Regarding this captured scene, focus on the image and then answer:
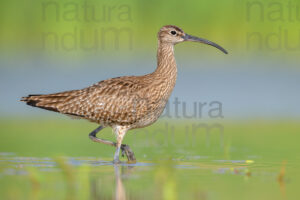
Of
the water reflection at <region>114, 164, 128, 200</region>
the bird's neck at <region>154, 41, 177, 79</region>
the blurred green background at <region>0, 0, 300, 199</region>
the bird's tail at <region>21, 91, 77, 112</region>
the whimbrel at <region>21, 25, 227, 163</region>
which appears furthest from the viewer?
the blurred green background at <region>0, 0, 300, 199</region>

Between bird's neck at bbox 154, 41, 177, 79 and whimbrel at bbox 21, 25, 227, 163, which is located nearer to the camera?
whimbrel at bbox 21, 25, 227, 163

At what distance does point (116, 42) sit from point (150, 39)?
1009 mm

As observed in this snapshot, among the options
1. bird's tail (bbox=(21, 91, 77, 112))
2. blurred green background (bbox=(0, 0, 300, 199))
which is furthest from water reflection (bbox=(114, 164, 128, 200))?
blurred green background (bbox=(0, 0, 300, 199))

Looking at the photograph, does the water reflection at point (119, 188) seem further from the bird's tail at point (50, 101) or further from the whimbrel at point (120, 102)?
the bird's tail at point (50, 101)

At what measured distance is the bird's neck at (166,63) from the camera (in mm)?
14719

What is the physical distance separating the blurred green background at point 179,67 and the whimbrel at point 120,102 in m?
1.51

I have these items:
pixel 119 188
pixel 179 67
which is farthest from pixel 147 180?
pixel 179 67

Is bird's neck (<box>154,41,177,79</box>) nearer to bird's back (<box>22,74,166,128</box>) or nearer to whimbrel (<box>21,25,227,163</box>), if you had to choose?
whimbrel (<box>21,25,227,163</box>)

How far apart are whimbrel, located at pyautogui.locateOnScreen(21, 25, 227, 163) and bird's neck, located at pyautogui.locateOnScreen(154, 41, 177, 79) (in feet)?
0.06

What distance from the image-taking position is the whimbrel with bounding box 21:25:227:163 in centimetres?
1413

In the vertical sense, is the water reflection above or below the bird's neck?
below

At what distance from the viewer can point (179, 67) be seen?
2406 cm

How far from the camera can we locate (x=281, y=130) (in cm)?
1870

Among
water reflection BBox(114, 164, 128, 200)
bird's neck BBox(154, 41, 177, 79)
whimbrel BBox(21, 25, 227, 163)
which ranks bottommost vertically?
water reflection BBox(114, 164, 128, 200)
